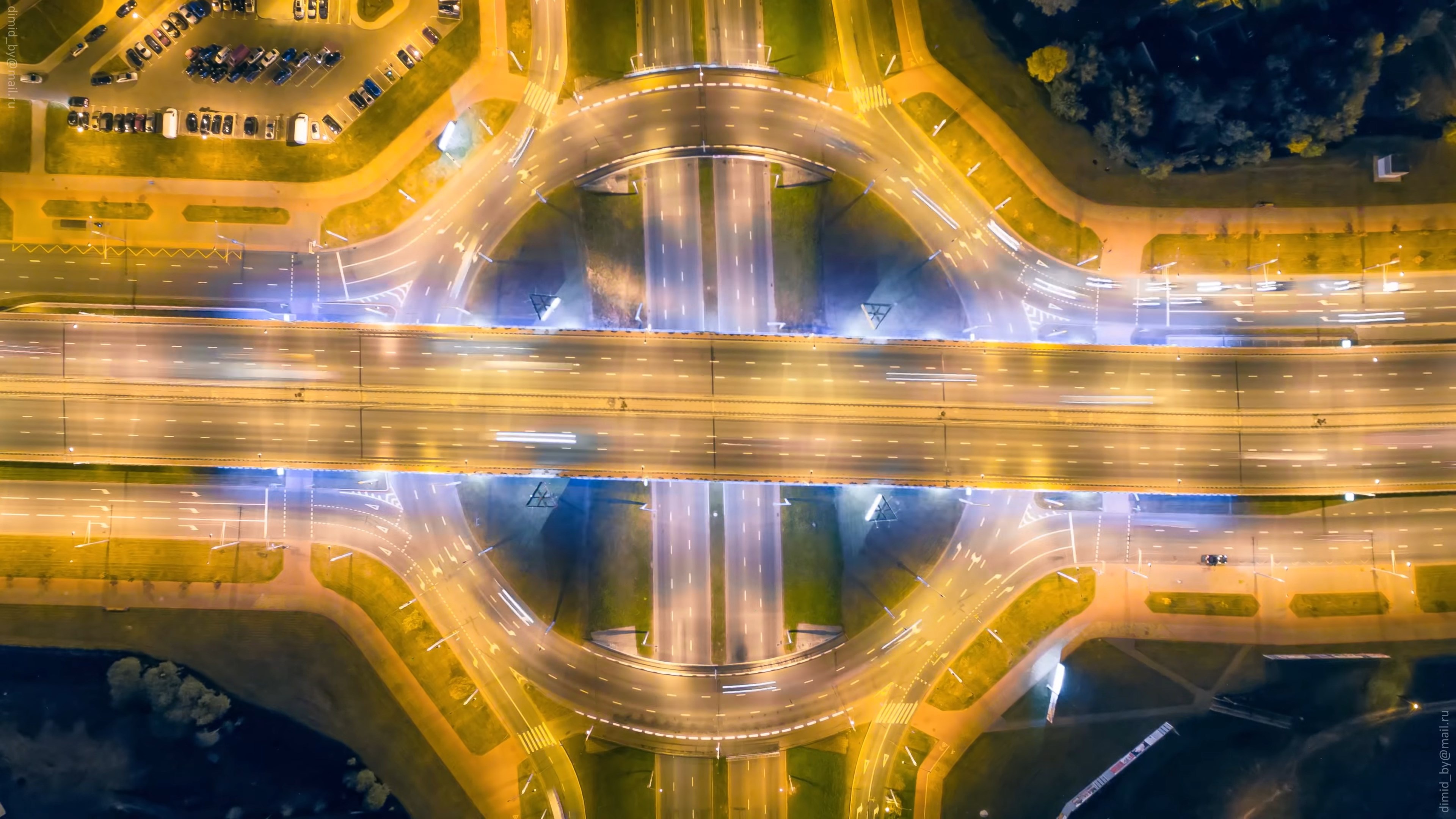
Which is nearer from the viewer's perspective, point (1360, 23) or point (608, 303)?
point (1360, 23)

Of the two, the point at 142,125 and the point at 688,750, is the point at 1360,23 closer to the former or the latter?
the point at 688,750

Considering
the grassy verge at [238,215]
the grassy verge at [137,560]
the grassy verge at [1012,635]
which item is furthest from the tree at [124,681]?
the grassy verge at [1012,635]

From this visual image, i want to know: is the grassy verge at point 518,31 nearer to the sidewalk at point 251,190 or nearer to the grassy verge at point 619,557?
the sidewalk at point 251,190

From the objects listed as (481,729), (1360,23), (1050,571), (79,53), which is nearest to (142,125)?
(79,53)

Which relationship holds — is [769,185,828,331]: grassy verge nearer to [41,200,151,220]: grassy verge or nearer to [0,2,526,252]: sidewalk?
[0,2,526,252]: sidewalk

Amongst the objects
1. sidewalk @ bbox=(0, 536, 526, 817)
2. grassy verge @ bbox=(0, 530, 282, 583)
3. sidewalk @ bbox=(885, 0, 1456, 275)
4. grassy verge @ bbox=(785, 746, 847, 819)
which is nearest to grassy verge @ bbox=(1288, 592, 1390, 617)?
sidewalk @ bbox=(885, 0, 1456, 275)

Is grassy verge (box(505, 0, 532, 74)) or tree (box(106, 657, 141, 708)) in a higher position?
grassy verge (box(505, 0, 532, 74))

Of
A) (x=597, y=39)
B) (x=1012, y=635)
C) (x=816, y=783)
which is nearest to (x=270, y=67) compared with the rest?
(x=597, y=39)
